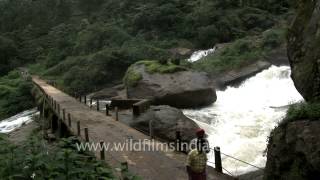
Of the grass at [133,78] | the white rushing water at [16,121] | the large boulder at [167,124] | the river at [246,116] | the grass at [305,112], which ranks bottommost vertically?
the white rushing water at [16,121]

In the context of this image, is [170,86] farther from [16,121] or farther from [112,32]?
[112,32]

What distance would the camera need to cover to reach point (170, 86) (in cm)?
2616

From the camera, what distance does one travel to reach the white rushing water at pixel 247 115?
17.4m

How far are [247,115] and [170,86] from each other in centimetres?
513

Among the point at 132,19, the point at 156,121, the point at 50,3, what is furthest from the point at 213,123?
the point at 50,3

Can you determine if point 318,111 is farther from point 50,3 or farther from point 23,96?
point 50,3

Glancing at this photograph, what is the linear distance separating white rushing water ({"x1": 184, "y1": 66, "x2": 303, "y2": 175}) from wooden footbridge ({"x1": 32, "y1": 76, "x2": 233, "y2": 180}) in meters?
2.79

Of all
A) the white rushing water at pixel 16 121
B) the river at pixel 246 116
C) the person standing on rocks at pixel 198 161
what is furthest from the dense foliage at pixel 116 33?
the person standing on rocks at pixel 198 161

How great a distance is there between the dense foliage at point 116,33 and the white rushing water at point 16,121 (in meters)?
4.55

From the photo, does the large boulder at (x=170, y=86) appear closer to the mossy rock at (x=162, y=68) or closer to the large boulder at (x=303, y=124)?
the mossy rock at (x=162, y=68)

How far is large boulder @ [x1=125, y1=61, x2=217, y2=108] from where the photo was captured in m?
25.7

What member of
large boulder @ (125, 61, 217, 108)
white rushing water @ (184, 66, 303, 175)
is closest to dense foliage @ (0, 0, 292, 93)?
white rushing water @ (184, 66, 303, 175)

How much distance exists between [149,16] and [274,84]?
1035 inches

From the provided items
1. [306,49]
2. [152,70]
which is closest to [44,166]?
[306,49]
